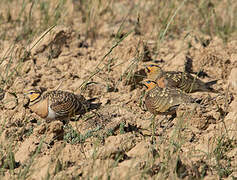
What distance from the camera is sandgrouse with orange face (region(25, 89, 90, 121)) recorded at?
5098 mm

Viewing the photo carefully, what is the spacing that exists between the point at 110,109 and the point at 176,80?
1.19 meters

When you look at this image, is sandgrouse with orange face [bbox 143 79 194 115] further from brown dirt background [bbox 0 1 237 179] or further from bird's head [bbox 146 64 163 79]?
bird's head [bbox 146 64 163 79]

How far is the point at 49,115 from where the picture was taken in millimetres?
5188

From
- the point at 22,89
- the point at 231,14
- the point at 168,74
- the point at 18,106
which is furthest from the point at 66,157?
the point at 231,14

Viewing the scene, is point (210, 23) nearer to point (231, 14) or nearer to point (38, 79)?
point (231, 14)

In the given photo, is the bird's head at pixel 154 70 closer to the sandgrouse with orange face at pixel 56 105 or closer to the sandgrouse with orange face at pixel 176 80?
the sandgrouse with orange face at pixel 176 80

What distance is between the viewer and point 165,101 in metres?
5.17

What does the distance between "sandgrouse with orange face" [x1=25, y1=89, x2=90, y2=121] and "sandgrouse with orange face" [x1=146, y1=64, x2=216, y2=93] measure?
4.14ft

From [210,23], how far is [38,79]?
3.76 metres

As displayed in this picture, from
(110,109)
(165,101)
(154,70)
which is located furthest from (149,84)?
(110,109)

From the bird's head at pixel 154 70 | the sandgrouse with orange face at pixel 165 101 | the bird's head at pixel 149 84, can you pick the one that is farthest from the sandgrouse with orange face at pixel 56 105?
the bird's head at pixel 154 70

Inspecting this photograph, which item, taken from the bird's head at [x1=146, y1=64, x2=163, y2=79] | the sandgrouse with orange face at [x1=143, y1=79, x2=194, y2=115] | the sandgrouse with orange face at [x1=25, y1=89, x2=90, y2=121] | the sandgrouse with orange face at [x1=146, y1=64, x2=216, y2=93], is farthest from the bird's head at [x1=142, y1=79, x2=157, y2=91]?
the sandgrouse with orange face at [x1=25, y1=89, x2=90, y2=121]

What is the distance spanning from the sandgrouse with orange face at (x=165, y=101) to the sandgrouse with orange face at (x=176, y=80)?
0.52 metres

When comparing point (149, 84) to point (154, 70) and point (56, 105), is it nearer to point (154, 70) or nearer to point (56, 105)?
point (154, 70)
